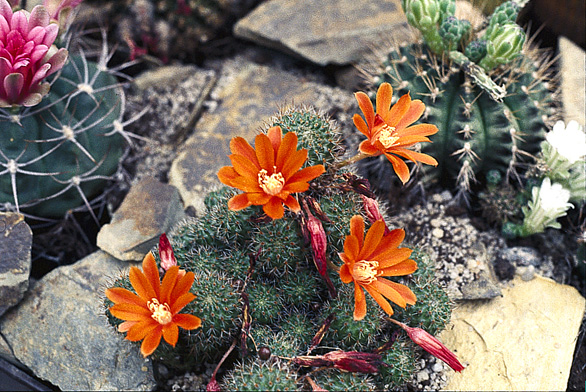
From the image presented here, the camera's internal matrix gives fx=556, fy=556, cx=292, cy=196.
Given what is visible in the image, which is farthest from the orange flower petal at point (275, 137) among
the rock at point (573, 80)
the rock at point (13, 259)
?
the rock at point (573, 80)

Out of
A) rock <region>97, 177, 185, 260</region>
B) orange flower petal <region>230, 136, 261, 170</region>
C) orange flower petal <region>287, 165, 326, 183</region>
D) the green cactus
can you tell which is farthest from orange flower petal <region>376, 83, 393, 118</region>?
the green cactus

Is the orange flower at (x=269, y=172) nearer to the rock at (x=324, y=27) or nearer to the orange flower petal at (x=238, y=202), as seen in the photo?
the orange flower petal at (x=238, y=202)

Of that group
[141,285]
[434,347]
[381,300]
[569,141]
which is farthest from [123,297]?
[569,141]

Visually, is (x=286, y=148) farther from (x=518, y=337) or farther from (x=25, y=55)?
(x=518, y=337)

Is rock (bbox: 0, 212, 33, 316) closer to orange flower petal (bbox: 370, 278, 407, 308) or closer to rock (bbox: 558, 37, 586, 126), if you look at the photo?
orange flower petal (bbox: 370, 278, 407, 308)

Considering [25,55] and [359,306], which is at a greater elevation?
[25,55]
